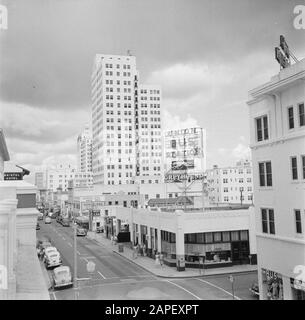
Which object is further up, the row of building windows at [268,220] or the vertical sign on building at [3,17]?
the vertical sign on building at [3,17]

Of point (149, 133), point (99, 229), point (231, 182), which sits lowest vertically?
point (99, 229)

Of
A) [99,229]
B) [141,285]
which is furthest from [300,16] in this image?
[99,229]

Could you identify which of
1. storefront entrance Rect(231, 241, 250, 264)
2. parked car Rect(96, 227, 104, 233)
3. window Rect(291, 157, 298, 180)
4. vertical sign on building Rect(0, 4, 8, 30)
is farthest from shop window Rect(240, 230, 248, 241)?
parked car Rect(96, 227, 104, 233)

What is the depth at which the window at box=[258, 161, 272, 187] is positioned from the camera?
16031 mm

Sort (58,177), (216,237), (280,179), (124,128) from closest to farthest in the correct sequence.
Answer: (280,179) < (216,237) < (124,128) < (58,177)

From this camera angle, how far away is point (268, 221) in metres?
16.1

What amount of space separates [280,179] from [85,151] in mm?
145581

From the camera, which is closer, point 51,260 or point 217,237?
point 51,260

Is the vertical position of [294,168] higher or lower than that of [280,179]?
higher

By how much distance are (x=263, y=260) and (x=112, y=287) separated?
26.7 ft

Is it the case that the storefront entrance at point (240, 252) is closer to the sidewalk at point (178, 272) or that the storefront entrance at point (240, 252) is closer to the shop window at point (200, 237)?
the sidewalk at point (178, 272)

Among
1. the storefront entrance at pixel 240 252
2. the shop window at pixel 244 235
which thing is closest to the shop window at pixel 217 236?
the storefront entrance at pixel 240 252

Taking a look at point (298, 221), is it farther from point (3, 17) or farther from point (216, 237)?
point (216, 237)

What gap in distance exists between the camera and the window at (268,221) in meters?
15.8
